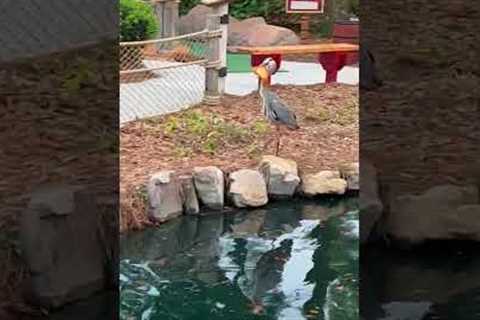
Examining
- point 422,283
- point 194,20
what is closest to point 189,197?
point 422,283

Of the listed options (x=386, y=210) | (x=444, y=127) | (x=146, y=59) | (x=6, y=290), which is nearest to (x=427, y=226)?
(x=386, y=210)

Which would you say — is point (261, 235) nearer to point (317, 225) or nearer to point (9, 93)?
point (317, 225)

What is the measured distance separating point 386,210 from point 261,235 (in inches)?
65.4

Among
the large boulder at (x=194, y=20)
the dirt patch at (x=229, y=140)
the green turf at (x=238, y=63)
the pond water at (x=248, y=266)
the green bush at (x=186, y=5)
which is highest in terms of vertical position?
the green bush at (x=186, y=5)

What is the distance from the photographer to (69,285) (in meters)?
1.56

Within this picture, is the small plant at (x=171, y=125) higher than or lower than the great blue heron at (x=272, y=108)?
lower

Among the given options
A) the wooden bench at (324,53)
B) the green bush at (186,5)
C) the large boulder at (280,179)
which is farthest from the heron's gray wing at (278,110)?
the green bush at (186,5)

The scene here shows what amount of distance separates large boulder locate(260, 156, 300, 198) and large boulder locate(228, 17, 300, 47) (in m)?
3.10

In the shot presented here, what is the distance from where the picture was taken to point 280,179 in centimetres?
369

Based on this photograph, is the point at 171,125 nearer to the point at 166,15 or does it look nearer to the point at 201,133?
the point at 201,133

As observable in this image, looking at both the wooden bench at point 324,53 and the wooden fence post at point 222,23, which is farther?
the wooden bench at point 324,53

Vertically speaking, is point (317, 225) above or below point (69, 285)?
below

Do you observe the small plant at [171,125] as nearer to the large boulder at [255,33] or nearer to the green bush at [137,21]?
the green bush at [137,21]

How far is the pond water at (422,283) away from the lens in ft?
5.39
